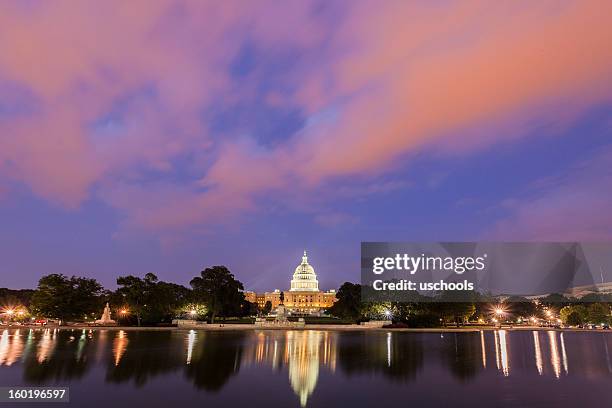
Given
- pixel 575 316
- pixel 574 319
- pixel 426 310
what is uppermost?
pixel 426 310

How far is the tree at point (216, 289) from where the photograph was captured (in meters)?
86.2

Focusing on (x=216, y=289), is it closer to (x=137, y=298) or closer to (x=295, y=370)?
(x=137, y=298)

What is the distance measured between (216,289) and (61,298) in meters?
27.1

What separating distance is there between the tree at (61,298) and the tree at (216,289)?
62.6 feet

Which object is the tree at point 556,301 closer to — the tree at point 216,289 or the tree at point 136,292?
the tree at point 216,289

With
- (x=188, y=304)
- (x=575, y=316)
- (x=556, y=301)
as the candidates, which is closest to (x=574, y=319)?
(x=575, y=316)

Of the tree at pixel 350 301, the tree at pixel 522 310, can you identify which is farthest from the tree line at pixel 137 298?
the tree at pixel 522 310

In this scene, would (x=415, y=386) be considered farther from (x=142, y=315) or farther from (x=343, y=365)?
(x=142, y=315)

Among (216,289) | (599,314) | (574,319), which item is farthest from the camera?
(599,314)

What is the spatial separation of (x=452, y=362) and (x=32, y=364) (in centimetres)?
2801

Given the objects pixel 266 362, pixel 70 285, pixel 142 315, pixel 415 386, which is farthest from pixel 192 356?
pixel 70 285

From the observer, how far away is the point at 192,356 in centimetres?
3306

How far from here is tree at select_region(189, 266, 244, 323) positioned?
283 feet

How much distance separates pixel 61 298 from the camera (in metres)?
74.5
